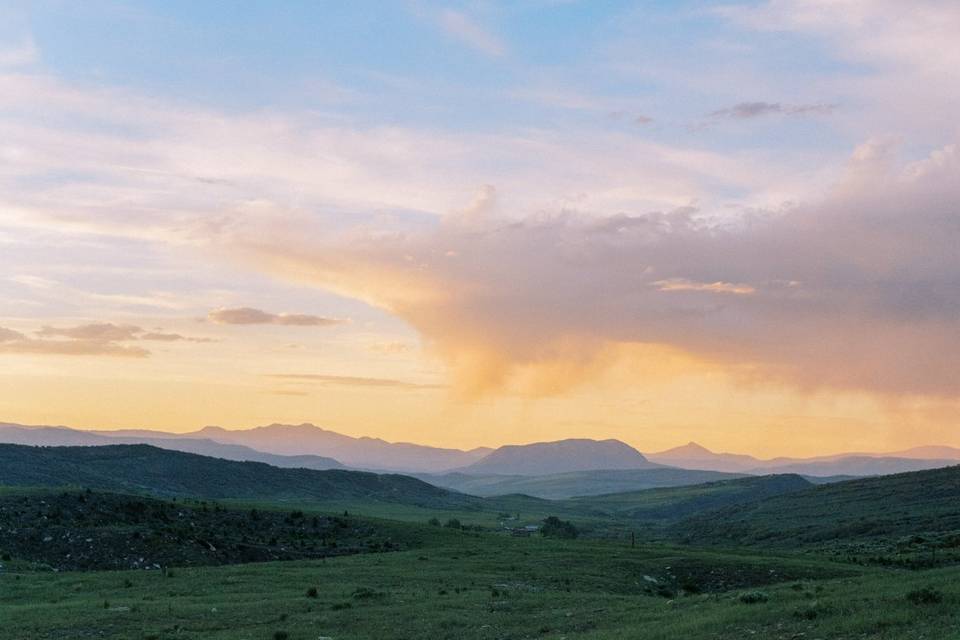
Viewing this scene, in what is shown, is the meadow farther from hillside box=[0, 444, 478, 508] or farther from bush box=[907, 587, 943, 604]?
hillside box=[0, 444, 478, 508]

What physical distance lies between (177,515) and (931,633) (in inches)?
2456

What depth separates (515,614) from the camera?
111 feet

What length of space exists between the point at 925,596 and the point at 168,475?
164753 millimetres

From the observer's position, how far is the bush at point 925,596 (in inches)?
977

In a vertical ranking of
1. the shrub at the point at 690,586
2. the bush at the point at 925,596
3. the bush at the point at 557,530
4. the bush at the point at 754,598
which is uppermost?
the bush at the point at 925,596

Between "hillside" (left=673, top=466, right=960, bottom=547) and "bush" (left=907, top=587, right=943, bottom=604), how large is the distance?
65.1 meters

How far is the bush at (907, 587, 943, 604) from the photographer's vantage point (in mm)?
24828

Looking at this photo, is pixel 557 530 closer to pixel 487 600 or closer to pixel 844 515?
pixel 844 515

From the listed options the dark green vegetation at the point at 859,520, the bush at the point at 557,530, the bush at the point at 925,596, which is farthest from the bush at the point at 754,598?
the bush at the point at 557,530

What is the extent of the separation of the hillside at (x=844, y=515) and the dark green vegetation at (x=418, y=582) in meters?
0.92

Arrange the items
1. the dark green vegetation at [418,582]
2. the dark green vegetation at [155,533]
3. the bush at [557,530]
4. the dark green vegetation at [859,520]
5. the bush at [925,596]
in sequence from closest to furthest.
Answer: the bush at [925,596] → the dark green vegetation at [418,582] → the dark green vegetation at [155,533] → the dark green vegetation at [859,520] → the bush at [557,530]

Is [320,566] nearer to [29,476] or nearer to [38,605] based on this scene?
[38,605]

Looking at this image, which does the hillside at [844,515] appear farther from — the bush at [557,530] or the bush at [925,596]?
the bush at [925,596]

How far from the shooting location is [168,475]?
172 m
